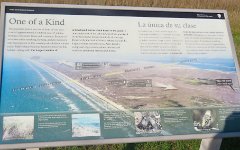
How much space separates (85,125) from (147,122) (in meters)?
0.45

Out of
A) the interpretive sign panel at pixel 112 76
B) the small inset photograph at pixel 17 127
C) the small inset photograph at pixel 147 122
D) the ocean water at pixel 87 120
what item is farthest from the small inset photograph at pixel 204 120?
the small inset photograph at pixel 17 127

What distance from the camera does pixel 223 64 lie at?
11.0 ft

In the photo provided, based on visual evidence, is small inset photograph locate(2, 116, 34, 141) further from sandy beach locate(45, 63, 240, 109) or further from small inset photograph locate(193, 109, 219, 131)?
small inset photograph locate(193, 109, 219, 131)

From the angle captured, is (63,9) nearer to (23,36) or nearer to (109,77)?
(23,36)

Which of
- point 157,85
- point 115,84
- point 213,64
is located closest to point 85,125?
point 115,84

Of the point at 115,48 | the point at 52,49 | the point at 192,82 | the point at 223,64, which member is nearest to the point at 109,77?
the point at 115,48

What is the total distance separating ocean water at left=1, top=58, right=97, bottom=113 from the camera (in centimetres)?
283

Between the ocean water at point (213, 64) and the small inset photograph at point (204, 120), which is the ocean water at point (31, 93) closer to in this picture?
the small inset photograph at point (204, 120)

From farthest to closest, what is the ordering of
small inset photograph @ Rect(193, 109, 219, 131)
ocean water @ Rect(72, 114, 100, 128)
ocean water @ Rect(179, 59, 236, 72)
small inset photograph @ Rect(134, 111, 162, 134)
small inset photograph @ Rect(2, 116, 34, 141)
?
ocean water @ Rect(179, 59, 236, 72), small inset photograph @ Rect(193, 109, 219, 131), small inset photograph @ Rect(134, 111, 162, 134), ocean water @ Rect(72, 114, 100, 128), small inset photograph @ Rect(2, 116, 34, 141)

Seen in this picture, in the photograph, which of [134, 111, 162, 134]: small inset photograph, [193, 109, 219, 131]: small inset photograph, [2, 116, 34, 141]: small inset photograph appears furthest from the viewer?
[193, 109, 219, 131]: small inset photograph

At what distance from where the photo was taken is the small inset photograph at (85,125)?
286cm

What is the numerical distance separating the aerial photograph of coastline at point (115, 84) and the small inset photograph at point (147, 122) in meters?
0.05

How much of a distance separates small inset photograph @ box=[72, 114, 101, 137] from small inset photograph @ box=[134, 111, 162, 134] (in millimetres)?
292

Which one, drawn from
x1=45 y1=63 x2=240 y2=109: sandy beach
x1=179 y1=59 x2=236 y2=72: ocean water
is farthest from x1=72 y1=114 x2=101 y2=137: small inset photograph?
x1=179 y1=59 x2=236 y2=72: ocean water
